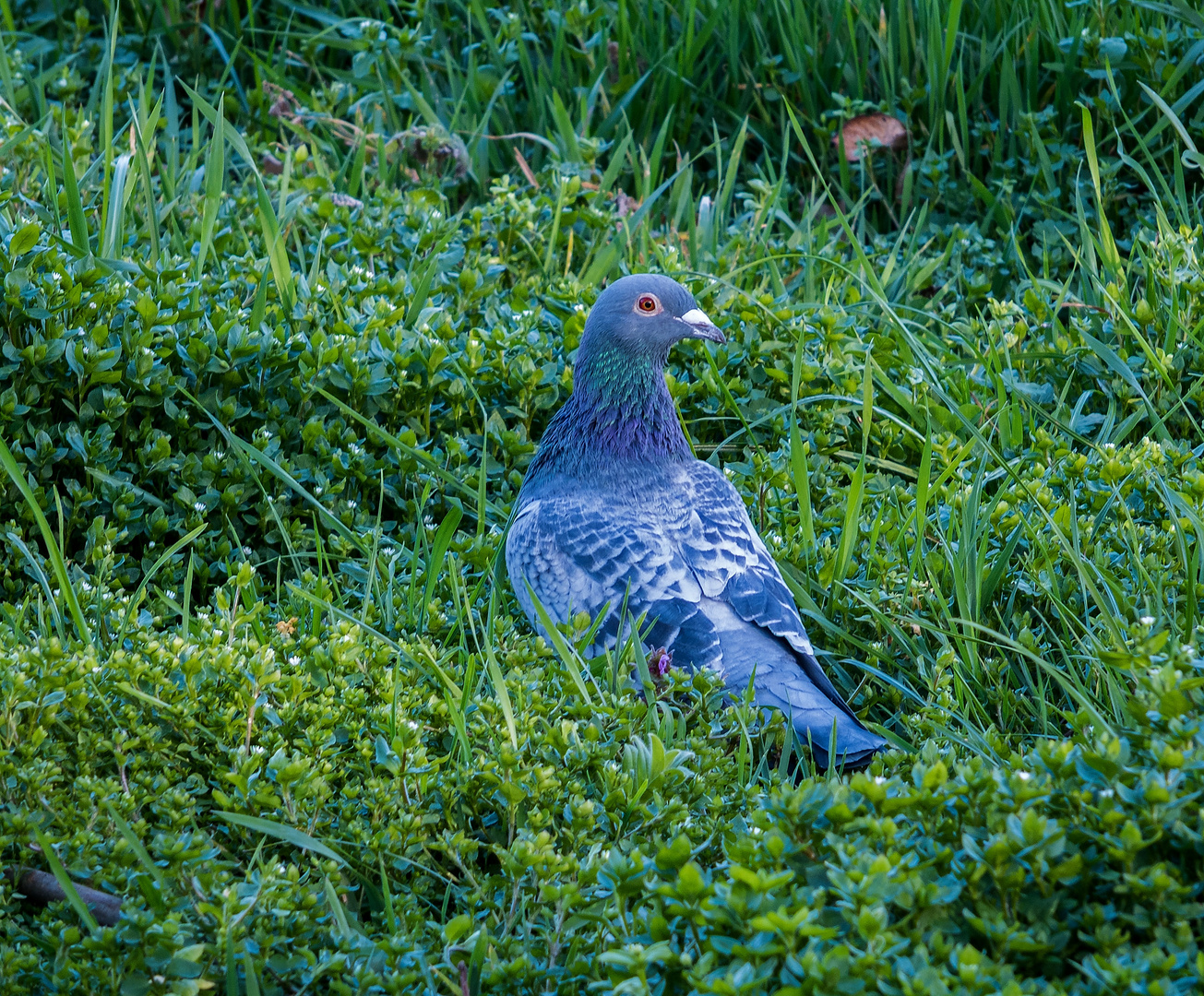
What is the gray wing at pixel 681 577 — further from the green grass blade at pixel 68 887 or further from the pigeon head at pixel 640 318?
the green grass blade at pixel 68 887

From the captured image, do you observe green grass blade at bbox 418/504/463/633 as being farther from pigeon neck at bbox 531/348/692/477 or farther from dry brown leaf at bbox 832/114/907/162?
dry brown leaf at bbox 832/114/907/162

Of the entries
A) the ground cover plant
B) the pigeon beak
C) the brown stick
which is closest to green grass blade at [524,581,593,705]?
the ground cover plant

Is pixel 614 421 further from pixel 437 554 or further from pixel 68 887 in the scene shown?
pixel 68 887

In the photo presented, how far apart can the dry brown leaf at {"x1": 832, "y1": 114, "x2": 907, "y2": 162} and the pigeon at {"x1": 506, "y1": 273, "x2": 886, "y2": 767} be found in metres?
2.01

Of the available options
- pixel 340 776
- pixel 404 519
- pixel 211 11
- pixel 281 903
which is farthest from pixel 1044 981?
pixel 211 11

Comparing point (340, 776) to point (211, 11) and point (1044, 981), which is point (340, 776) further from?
point (211, 11)

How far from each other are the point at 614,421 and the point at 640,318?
1.08 ft

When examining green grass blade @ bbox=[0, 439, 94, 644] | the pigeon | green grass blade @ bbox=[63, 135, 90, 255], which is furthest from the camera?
green grass blade @ bbox=[63, 135, 90, 255]

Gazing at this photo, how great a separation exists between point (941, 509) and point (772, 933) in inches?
84.5

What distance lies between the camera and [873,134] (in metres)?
5.38

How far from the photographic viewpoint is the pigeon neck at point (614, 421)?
143 inches

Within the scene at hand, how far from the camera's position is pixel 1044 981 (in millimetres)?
1678

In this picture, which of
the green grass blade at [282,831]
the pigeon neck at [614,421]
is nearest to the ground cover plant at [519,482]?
the green grass blade at [282,831]

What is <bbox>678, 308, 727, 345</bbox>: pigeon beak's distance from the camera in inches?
148
